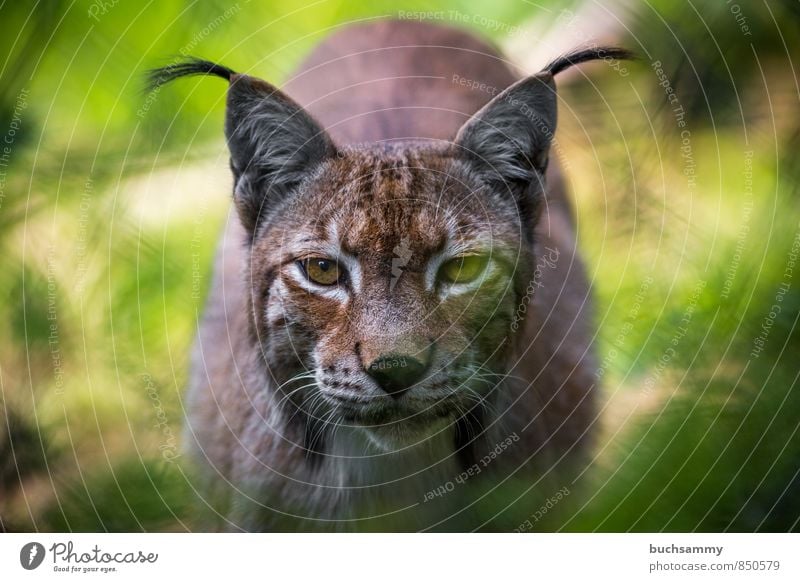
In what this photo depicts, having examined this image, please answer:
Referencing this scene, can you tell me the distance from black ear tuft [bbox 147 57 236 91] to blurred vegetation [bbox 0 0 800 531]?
5cm

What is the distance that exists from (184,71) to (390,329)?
3.98 ft

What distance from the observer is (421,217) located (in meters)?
3.05

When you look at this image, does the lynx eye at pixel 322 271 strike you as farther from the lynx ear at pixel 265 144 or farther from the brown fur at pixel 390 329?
the lynx ear at pixel 265 144

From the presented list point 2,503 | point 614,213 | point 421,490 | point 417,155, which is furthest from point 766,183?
point 2,503

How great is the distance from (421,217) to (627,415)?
1.26m

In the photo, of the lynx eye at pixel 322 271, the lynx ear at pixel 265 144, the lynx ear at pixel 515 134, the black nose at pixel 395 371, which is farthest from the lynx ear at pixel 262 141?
the black nose at pixel 395 371

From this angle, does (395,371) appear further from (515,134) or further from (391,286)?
(515,134)

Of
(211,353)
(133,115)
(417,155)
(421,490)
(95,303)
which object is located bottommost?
(421,490)

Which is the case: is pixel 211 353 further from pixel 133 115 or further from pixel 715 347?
pixel 715 347

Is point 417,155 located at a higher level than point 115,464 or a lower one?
higher

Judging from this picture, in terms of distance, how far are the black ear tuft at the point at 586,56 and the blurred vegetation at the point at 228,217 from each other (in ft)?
0.27

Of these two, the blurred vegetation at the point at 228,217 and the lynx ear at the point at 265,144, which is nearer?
the lynx ear at the point at 265,144

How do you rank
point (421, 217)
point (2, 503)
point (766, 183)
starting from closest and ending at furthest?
point (421, 217) → point (2, 503) → point (766, 183)

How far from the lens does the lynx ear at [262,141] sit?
306 cm
